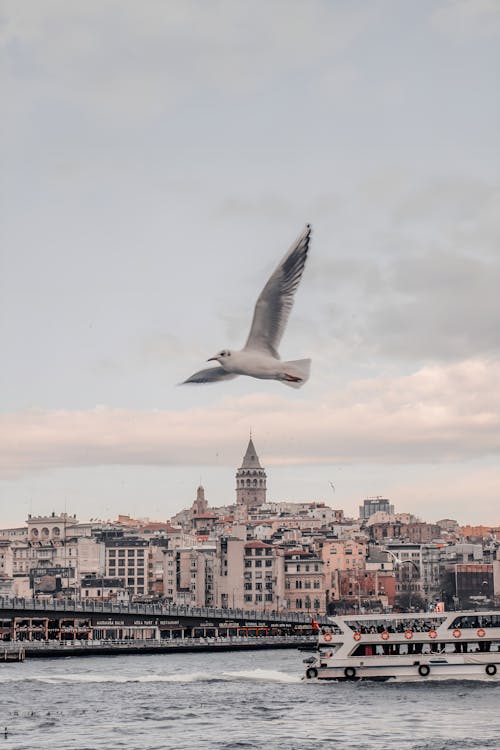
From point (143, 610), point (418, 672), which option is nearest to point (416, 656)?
point (418, 672)

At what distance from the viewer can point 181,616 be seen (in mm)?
107062

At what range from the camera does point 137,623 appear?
390ft

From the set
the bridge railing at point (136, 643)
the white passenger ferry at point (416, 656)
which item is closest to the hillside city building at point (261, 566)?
the bridge railing at point (136, 643)

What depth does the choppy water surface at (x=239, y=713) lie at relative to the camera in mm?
41969

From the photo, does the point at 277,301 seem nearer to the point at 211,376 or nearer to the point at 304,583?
the point at 211,376

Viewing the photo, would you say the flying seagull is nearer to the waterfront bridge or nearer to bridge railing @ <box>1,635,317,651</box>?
bridge railing @ <box>1,635,317,651</box>

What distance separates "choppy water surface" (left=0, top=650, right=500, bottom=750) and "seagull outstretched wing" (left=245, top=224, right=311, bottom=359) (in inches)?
1032

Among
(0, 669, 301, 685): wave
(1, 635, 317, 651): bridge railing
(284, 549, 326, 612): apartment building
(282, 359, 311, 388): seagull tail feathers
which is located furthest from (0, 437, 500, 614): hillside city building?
(282, 359, 311, 388): seagull tail feathers

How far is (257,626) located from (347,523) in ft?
251

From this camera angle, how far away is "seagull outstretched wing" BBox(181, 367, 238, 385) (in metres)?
16.1

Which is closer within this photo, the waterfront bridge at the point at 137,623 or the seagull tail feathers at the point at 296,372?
the seagull tail feathers at the point at 296,372

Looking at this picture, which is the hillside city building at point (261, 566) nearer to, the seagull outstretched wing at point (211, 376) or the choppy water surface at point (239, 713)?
the choppy water surface at point (239, 713)

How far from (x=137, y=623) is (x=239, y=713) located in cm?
7105

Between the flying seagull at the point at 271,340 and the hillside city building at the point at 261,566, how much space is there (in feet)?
404
